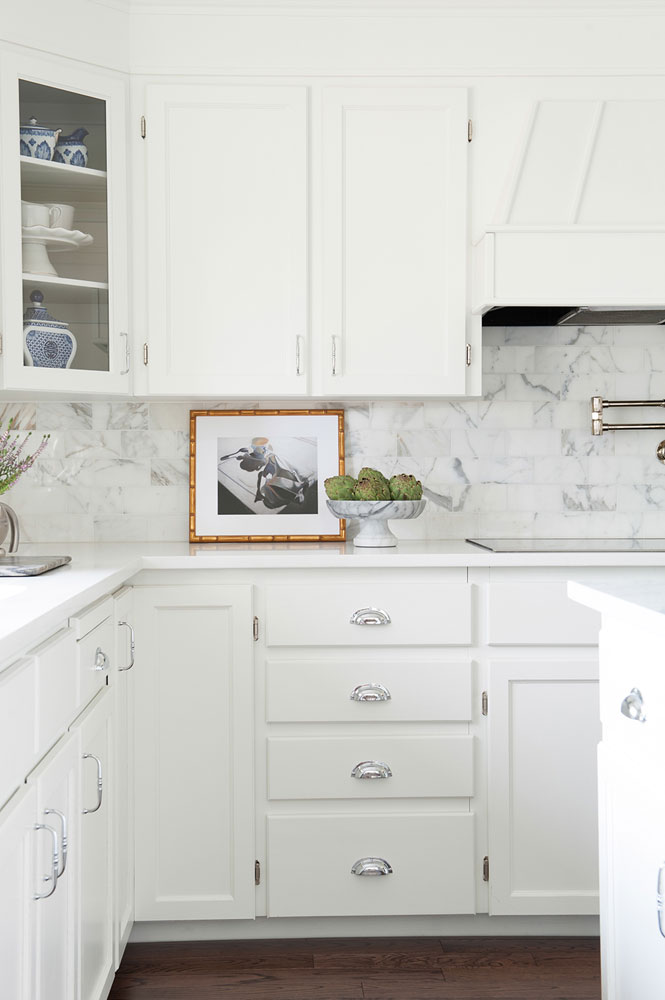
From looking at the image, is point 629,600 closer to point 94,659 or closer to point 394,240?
point 94,659

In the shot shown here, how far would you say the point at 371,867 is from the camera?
2135 millimetres

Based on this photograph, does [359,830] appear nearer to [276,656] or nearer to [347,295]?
[276,656]

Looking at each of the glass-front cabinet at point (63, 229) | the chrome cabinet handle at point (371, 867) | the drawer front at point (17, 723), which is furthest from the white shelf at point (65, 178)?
the chrome cabinet handle at point (371, 867)

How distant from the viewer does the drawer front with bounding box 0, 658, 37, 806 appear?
1.03 meters

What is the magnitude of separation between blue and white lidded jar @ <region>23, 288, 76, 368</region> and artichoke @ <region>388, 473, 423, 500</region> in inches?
36.5

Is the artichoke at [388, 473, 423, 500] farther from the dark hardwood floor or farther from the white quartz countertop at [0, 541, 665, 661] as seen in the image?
the dark hardwood floor

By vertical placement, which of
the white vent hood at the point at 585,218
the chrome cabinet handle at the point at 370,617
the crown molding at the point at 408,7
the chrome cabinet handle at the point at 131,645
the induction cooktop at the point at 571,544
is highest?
the crown molding at the point at 408,7

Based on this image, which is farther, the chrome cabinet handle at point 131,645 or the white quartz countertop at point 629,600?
the chrome cabinet handle at point 131,645

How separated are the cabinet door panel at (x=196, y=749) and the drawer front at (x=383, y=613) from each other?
0.15 meters

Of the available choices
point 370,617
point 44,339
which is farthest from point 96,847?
point 44,339

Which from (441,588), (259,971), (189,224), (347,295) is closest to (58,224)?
(189,224)

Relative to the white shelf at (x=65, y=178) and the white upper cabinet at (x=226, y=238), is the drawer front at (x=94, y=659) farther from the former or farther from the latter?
the white shelf at (x=65, y=178)

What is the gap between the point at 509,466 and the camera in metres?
2.76

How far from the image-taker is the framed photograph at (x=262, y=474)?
8.80ft
